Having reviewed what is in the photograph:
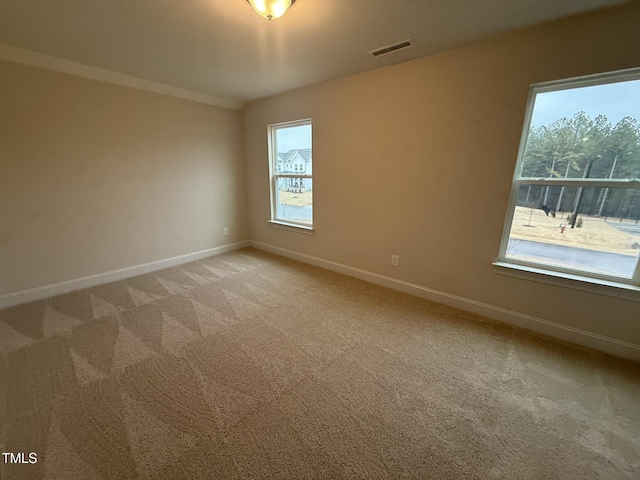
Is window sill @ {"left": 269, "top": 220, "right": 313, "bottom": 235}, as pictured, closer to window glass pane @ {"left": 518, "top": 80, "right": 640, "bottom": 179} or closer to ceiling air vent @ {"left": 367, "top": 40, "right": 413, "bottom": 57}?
ceiling air vent @ {"left": 367, "top": 40, "right": 413, "bottom": 57}

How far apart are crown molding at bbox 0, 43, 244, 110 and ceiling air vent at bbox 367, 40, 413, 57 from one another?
8.23 ft

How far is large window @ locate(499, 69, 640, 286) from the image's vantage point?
69.9 inches

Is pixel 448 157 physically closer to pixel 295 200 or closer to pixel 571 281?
pixel 571 281

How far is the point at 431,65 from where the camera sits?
236cm

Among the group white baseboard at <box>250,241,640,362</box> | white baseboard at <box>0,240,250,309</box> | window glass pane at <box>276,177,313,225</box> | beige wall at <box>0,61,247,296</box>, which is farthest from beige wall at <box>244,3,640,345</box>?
white baseboard at <box>0,240,250,309</box>

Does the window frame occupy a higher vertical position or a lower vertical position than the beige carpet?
higher

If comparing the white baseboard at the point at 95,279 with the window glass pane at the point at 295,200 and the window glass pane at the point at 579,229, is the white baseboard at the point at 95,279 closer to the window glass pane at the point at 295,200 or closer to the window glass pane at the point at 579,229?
the window glass pane at the point at 295,200

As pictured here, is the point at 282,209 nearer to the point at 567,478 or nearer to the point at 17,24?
the point at 17,24

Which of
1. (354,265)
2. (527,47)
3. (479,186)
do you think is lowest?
(354,265)

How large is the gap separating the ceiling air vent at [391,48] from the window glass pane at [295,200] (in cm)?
166

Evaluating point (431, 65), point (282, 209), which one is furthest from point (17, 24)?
point (431, 65)

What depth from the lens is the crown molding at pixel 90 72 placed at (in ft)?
7.64

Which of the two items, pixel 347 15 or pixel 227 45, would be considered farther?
pixel 227 45

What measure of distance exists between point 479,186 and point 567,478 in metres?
1.96
